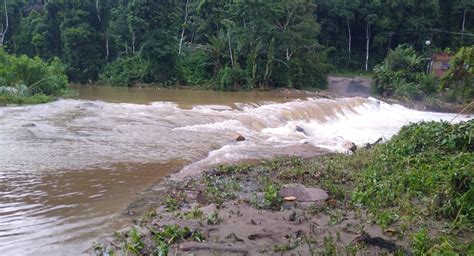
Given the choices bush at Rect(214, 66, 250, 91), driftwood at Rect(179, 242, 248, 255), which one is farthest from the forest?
driftwood at Rect(179, 242, 248, 255)

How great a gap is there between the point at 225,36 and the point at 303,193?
2240cm

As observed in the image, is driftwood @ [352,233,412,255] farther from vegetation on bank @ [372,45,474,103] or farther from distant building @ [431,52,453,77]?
distant building @ [431,52,453,77]

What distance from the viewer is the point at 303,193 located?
592 centimetres

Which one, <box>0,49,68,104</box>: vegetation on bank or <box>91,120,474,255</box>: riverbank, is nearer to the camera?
<box>91,120,474,255</box>: riverbank

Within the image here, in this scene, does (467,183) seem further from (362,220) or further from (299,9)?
(299,9)

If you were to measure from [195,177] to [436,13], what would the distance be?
3065 cm

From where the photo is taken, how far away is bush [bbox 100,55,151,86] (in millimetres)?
29141

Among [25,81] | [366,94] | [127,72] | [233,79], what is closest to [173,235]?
[25,81]

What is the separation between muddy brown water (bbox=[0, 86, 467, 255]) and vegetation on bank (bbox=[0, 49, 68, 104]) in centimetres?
117

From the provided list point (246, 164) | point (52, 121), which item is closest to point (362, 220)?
point (246, 164)

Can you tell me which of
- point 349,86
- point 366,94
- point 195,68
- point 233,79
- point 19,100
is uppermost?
point 195,68

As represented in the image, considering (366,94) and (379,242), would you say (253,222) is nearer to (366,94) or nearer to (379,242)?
(379,242)

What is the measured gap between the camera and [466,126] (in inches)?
264

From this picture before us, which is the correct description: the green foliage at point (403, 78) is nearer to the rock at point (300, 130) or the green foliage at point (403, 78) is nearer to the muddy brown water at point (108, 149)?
the muddy brown water at point (108, 149)
